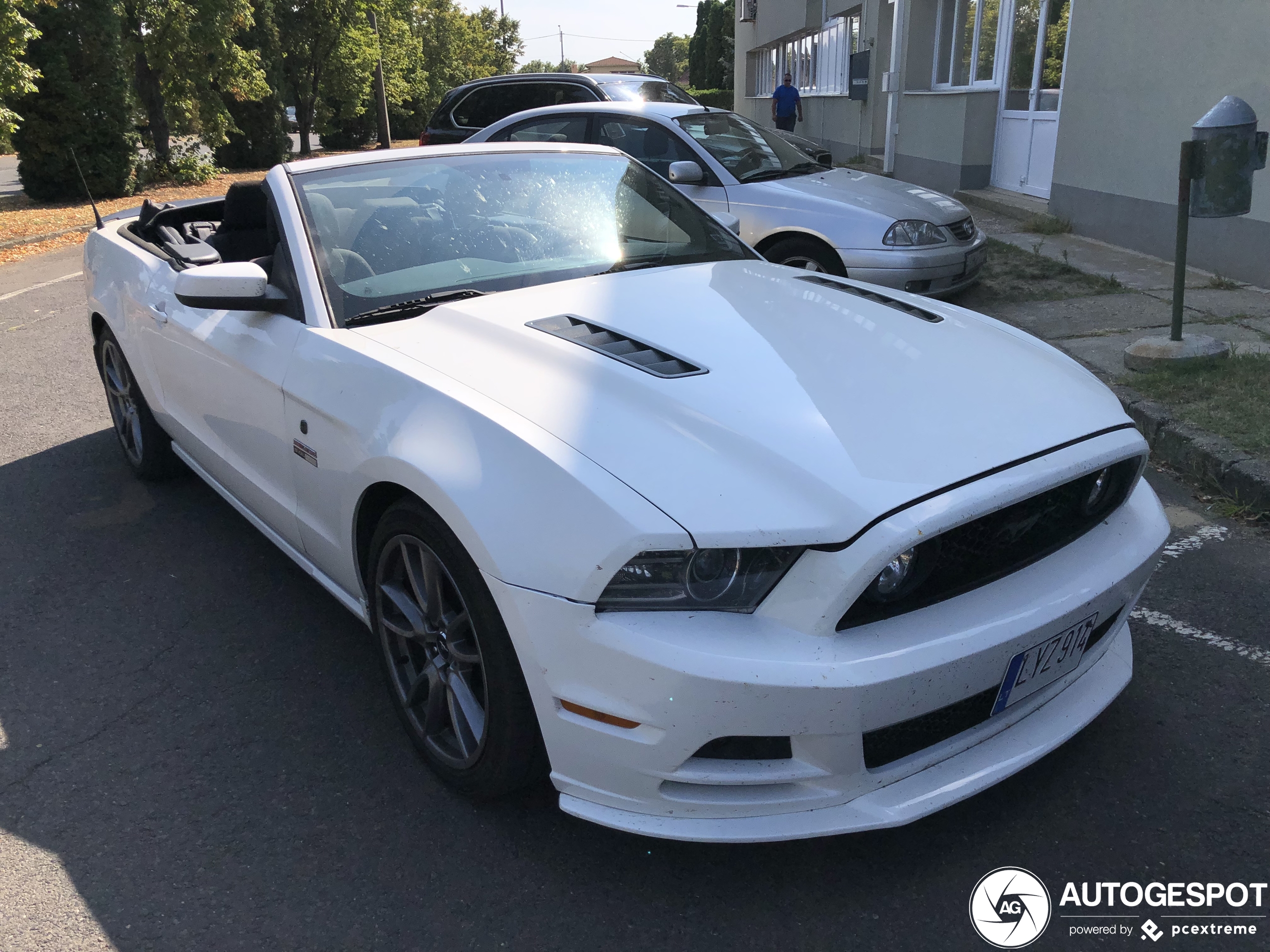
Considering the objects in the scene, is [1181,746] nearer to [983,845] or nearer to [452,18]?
[983,845]

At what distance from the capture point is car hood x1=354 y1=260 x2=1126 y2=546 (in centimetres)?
202

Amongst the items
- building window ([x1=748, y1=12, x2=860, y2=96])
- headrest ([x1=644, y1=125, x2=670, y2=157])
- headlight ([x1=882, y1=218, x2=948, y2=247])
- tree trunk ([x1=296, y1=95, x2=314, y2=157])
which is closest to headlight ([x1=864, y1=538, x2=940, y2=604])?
headlight ([x1=882, y1=218, x2=948, y2=247])

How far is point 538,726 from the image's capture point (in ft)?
7.38

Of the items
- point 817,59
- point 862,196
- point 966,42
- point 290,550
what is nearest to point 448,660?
point 290,550

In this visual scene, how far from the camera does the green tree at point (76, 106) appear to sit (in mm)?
16875

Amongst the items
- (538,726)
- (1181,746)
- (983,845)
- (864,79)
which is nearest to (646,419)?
(538,726)

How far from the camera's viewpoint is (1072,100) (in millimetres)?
9812

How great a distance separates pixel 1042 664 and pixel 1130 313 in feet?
18.0

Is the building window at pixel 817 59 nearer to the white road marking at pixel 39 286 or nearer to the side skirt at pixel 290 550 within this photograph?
the white road marking at pixel 39 286

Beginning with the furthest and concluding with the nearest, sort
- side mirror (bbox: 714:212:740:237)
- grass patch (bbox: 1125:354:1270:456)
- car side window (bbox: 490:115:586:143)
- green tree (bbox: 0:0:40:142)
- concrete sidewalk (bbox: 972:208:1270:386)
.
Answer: green tree (bbox: 0:0:40:142)
car side window (bbox: 490:115:586:143)
side mirror (bbox: 714:212:740:237)
concrete sidewalk (bbox: 972:208:1270:386)
grass patch (bbox: 1125:354:1270:456)

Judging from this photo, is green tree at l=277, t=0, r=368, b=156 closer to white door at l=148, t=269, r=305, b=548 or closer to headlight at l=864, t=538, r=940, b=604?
white door at l=148, t=269, r=305, b=548

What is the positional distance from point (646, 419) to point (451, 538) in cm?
52

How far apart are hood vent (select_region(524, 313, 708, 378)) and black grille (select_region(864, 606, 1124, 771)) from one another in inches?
37.2

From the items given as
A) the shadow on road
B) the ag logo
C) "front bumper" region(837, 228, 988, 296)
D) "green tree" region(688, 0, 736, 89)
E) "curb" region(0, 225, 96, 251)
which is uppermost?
"green tree" region(688, 0, 736, 89)
